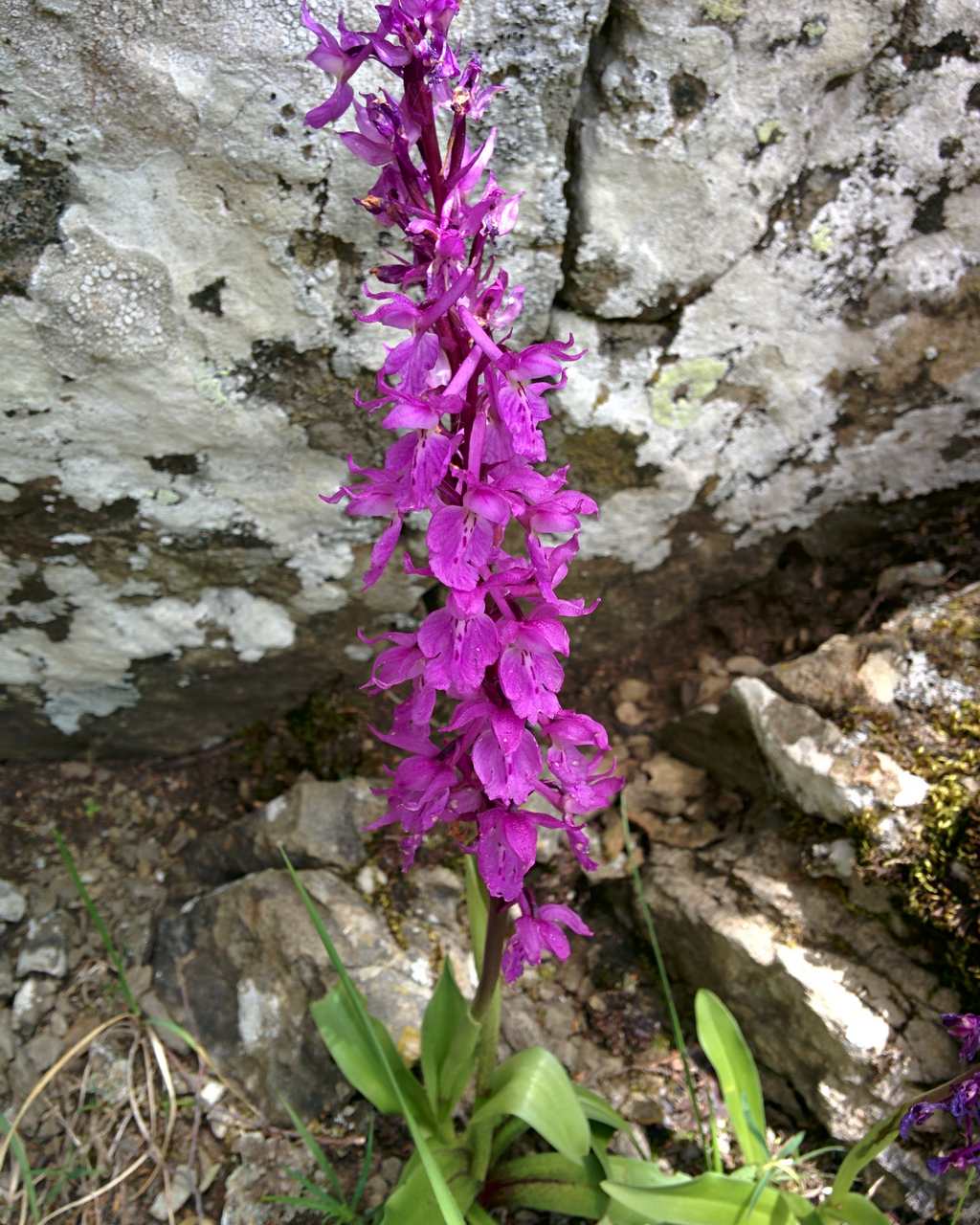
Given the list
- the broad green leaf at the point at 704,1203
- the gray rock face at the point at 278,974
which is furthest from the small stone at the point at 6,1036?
the broad green leaf at the point at 704,1203

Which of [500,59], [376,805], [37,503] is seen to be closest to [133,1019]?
[376,805]

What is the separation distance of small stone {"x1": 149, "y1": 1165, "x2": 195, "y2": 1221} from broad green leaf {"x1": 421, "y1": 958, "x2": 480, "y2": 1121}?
70 centimetres

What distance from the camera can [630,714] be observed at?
3316mm

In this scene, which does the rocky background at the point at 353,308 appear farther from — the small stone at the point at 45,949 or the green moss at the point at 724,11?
the small stone at the point at 45,949

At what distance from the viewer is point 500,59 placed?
82.8 inches

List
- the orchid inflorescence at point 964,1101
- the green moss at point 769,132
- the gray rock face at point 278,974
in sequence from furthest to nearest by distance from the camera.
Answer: the gray rock face at point 278,974 < the green moss at point 769,132 < the orchid inflorescence at point 964,1101

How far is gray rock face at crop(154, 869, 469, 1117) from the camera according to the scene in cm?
256

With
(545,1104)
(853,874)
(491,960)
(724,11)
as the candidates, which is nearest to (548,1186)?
(545,1104)

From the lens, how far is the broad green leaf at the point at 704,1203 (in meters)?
1.95

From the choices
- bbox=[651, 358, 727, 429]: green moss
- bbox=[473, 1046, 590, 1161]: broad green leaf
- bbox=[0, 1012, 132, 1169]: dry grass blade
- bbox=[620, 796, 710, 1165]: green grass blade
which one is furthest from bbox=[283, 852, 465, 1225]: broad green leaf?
bbox=[651, 358, 727, 429]: green moss

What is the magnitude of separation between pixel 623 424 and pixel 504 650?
1371 millimetres

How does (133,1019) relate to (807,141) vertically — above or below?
below

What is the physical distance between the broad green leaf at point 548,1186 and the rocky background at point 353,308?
1527mm

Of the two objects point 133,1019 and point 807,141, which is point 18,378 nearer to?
point 133,1019
